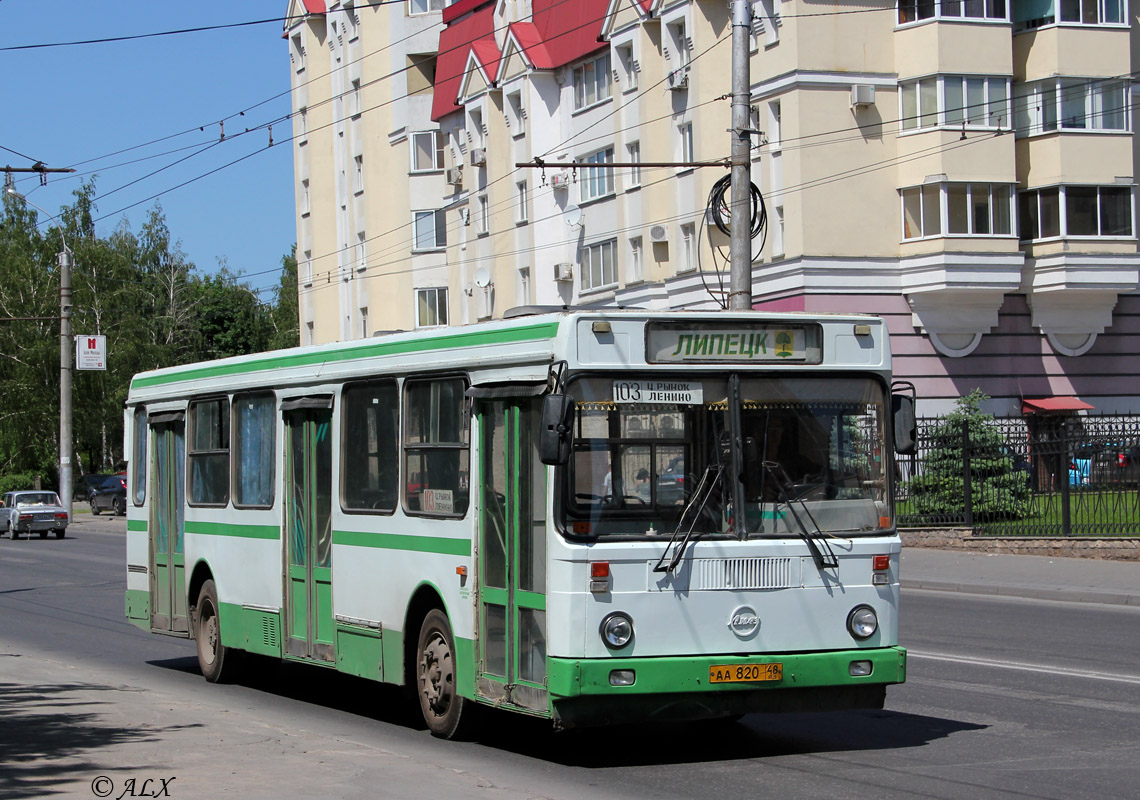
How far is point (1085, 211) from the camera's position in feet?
125

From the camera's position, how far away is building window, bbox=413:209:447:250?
58281mm

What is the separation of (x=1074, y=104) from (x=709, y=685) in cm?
3271

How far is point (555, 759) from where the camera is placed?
9.32 metres

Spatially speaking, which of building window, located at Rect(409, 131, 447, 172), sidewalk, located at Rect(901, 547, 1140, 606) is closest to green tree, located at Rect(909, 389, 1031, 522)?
sidewalk, located at Rect(901, 547, 1140, 606)

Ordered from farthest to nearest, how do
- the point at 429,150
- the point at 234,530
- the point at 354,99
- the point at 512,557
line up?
1. the point at 354,99
2. the point at 429,150
3. the point at 234,530
4. the point at 512,557

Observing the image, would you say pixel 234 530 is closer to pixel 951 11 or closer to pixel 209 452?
pixel 209 452

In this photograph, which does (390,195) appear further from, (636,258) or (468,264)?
(636,258)

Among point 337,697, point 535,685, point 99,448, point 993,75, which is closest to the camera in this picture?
point 535,685

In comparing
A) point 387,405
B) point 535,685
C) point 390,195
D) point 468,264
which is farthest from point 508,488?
point 390,195

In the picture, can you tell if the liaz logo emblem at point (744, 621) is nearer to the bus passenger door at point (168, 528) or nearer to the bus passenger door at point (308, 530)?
the bus passenger door at point (308, 530)

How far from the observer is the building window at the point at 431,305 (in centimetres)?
5850

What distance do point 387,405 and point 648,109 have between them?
3278 centimetres

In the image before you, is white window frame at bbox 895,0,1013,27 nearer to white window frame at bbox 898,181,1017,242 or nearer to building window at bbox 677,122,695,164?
white window frame at bbox 898,181,1017,242

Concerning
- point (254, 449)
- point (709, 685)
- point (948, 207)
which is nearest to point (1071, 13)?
point (948, 207)
